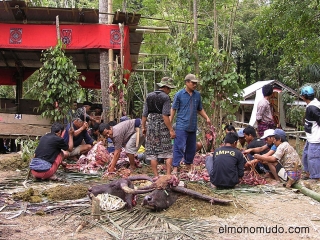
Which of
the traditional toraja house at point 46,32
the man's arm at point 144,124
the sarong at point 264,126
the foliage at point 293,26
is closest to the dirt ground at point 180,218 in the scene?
the man's arm at point 144,124

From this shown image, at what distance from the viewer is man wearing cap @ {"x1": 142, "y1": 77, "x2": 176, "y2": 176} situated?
6.45 m

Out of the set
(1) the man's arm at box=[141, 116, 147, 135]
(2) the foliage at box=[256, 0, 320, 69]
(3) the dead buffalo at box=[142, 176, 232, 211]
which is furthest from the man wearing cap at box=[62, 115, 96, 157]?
(2) the foliage at box=[256, 0, 320, 69]

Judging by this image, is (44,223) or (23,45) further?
Answer: (23,45)

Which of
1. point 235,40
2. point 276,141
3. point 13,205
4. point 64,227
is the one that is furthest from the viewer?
point 235,40

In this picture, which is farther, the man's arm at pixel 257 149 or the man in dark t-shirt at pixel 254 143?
the man in dark t-shirt at pixel 254 143

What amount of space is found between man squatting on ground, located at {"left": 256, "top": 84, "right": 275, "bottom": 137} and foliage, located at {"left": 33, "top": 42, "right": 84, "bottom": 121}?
434 centimetres

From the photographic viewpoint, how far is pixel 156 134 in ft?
21.6

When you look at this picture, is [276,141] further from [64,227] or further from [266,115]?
[64,227]

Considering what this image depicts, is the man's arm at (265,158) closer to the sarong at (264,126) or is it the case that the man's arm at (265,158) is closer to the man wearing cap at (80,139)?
the sarong at (264,126)

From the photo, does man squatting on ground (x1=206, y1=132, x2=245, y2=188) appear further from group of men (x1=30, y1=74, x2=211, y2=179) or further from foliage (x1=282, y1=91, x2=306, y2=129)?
foliage (x1=282, y1=91, x2=306, y2=129)

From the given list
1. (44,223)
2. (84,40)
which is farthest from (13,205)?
(84,40)

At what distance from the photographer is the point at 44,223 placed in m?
4.32

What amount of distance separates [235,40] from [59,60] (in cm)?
1463

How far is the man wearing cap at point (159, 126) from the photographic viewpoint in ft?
21.1
